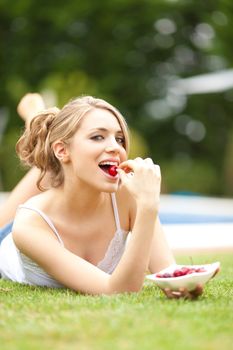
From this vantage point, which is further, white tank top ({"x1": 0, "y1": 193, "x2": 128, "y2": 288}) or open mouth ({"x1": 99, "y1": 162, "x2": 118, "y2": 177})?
white tank top ({"x1": 0, "y1": 193, "x2": 128, "y2": 288})

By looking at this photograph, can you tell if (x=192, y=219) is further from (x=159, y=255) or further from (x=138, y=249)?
(x=138, y=249)

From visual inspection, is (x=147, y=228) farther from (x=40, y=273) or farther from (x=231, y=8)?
(x=231, y=8)

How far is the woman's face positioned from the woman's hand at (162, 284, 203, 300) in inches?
29.1

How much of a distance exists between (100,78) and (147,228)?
24.2 m

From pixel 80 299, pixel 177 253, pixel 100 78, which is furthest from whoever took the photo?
pixel 100 78

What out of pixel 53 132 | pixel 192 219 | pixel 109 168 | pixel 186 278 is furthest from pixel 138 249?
pixel 192 219

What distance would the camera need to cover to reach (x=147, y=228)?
13.1ft

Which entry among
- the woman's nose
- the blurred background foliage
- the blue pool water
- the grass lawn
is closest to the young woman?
the woman's nose

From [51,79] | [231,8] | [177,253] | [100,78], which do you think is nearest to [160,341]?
[177,253]

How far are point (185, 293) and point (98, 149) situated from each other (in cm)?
99

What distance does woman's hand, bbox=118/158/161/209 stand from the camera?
4.00 m

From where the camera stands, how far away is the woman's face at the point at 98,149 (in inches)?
168

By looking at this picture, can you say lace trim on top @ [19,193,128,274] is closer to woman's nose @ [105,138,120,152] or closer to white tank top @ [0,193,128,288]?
white tank top @ [0,193,128,288]

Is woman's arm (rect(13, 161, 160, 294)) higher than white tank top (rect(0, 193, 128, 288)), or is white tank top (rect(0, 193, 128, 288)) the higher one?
woman's arm (rect(13, 161, 160, 294))
